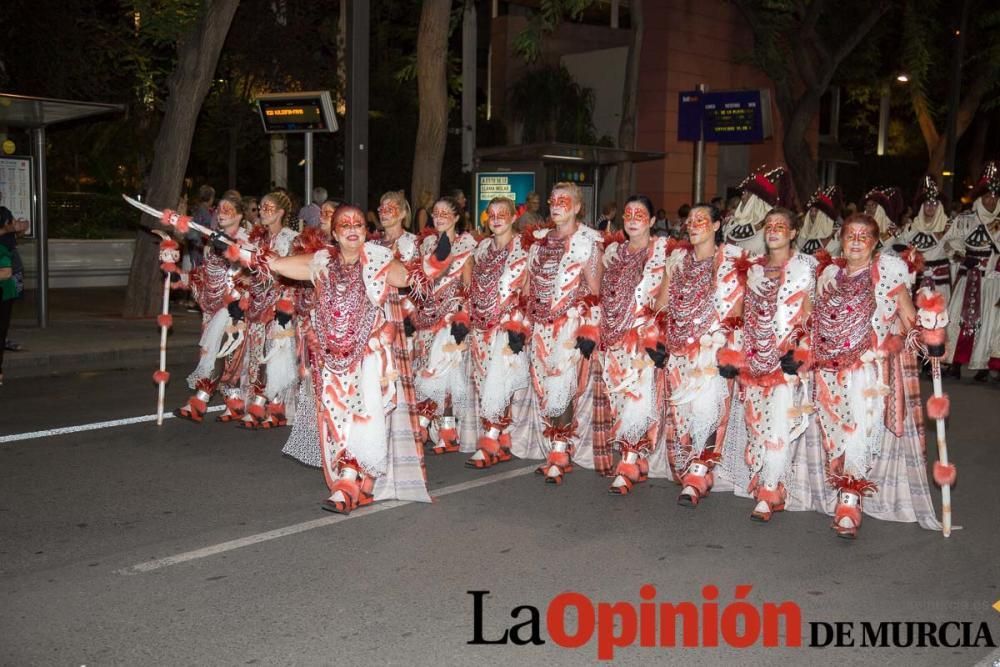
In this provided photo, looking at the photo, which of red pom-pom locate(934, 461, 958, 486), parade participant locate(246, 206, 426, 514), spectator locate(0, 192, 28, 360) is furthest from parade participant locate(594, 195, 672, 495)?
spectator locate(0, 192, 28, 360)

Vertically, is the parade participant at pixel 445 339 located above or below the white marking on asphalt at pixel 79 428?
above

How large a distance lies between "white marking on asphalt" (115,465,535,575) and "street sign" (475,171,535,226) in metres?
12.8

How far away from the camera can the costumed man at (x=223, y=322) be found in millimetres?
8898

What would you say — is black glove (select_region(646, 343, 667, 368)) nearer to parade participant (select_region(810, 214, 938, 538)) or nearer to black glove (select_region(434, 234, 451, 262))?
parade participant (select_region(810, 214, 938, 538))

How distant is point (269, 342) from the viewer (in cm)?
880

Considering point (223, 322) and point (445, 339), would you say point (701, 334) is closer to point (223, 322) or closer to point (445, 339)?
point (445, 339)

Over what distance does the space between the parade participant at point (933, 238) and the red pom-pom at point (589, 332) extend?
6.48 meters

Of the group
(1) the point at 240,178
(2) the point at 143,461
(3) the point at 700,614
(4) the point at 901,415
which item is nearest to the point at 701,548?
(3) the point at 700,614

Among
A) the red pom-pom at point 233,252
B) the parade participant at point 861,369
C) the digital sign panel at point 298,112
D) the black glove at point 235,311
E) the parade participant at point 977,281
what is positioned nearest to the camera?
the parade participant at point 861,369

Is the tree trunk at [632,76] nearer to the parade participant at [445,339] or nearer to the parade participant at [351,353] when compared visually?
the parade participant at [445,339]

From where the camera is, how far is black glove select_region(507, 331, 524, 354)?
288 inches

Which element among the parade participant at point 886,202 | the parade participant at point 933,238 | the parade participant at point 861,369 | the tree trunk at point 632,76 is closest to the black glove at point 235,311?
the parade participant at point 861,369

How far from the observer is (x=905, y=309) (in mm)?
6164

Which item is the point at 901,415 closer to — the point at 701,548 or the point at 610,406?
the point at 701,548
